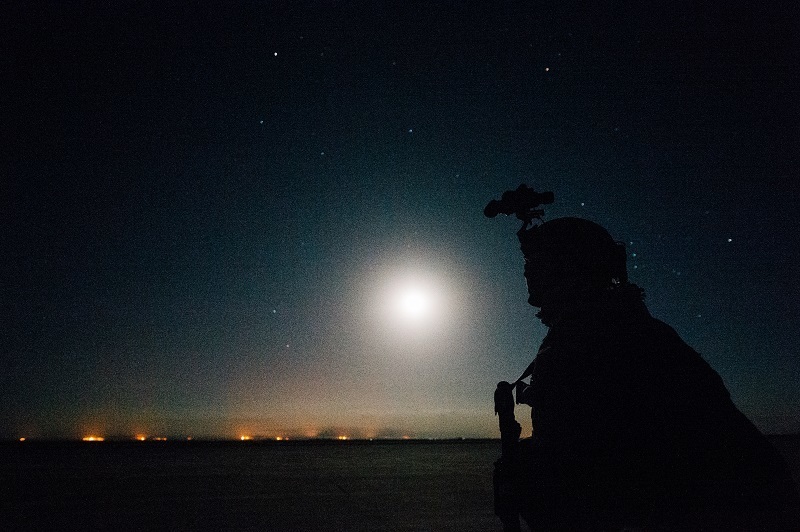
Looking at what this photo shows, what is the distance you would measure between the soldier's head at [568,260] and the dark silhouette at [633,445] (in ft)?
1.25

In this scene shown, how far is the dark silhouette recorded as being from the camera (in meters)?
1.90

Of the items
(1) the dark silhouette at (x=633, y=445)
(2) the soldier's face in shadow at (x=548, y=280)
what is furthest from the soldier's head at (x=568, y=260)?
(1) the dark silhouette at (x=633, y=445)

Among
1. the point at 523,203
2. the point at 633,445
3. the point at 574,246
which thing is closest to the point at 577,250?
the point at 574,246

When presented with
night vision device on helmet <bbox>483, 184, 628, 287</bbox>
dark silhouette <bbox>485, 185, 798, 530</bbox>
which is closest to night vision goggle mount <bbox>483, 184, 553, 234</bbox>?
night vision device on helmet <bbox>483, 184, 628, 287</bbox>

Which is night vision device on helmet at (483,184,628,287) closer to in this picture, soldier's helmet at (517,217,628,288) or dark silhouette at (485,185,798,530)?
soldier's helmet at (517,217,628,288)

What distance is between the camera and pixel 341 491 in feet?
28.5

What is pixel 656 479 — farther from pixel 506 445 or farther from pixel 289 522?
pixel 289 522

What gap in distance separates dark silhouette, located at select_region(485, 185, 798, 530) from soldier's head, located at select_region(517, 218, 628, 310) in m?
0.38

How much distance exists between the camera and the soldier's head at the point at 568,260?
3.00 m

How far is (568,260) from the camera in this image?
3.04m

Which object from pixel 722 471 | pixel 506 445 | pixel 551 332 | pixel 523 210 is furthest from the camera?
pixel 523 210

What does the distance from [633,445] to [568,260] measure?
1.38 meters

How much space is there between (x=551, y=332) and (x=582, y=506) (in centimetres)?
105

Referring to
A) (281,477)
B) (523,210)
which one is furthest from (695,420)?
(281,477)
